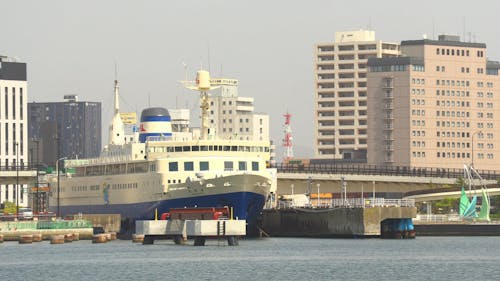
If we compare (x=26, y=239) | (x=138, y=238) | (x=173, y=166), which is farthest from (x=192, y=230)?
(x=26, y=239)

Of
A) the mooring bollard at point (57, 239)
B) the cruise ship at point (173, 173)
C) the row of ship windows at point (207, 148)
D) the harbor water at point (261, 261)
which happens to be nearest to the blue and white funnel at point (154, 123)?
the cruise ship at point (173, 173)

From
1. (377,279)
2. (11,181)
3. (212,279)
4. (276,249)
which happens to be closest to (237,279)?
(212,279)

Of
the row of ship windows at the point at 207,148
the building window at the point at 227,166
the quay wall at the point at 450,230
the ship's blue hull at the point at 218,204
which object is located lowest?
the quay wall at the point at 450,230

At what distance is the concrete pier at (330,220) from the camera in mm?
140000

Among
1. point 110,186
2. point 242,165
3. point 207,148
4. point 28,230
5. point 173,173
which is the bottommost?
point 28,230

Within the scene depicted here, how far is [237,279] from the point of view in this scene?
91.8m

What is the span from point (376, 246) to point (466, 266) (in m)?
25.0

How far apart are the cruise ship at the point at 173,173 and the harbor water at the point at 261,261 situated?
4.68 m

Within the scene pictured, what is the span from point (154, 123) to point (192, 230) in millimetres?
33656

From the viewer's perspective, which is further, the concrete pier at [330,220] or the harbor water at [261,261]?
the concrete pier at [330,220]

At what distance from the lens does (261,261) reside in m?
108

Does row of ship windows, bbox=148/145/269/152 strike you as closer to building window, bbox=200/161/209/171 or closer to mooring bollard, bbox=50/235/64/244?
building window, bbox=200/161/209/171

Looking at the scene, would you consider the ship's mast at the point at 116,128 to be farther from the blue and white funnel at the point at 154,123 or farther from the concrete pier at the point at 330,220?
the concrete pier at the point at 330,220

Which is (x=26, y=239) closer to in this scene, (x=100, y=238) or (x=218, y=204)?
(x=100, y=238)
